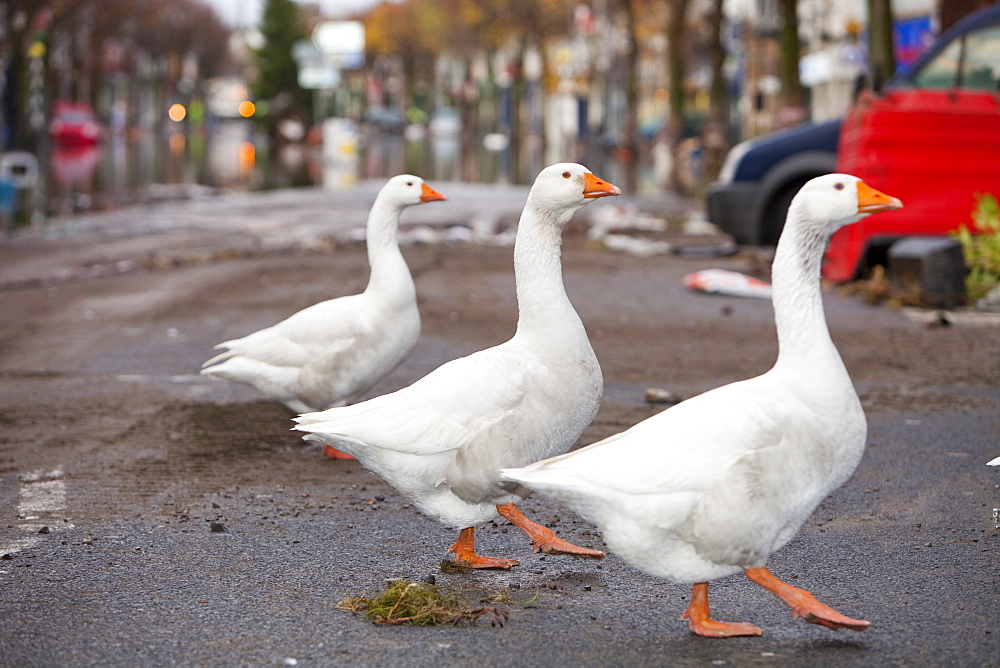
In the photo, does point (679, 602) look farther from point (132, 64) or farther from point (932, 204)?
point (132, 64)

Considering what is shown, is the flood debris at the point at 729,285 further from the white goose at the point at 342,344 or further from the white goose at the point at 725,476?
the white goose at the point at 725,476

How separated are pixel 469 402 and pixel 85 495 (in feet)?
7.16

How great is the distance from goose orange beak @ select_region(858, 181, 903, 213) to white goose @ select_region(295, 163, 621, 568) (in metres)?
1.16

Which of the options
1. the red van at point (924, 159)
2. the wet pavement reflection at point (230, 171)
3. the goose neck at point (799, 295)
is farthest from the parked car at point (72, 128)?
the goose neck at point (799, 295)

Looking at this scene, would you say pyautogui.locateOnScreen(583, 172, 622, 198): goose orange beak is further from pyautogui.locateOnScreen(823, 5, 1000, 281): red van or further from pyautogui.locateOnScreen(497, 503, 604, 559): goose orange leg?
pyautogui.locateOnScreen(823, 5, 1000, 281): red van

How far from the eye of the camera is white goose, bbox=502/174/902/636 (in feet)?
12.6

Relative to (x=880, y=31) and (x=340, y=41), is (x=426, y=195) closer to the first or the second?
(x=880, y=31)

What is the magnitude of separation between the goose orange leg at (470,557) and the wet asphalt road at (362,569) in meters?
0.05

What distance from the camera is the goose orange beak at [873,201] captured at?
415 cm

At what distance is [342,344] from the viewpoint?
21.8 feet

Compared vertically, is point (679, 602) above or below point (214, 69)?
below

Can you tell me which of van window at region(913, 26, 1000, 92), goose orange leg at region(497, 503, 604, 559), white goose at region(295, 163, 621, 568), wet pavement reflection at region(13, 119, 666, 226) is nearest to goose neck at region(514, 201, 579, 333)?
white goose at region(295, 163, 621, 568)

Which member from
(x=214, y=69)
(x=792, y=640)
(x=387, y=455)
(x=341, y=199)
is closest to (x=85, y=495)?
(x=387, y=455)

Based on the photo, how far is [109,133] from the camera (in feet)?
284
